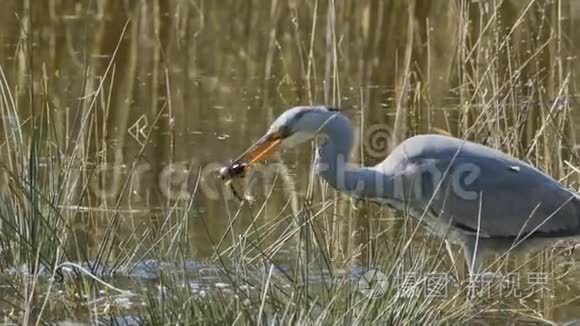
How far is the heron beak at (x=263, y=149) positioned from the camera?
5.12 meters

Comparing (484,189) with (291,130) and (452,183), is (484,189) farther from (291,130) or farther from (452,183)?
(291,130)

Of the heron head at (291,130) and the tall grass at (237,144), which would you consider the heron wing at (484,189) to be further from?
the heron head at (291,130)

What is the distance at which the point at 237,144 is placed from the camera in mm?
6965

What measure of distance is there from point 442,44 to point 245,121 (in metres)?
2.04

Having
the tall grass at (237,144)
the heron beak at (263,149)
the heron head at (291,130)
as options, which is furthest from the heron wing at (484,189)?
the heron beak at (263,149)

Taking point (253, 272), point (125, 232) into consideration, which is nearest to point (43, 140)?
point (125, 232)

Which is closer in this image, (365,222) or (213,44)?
(365,222)

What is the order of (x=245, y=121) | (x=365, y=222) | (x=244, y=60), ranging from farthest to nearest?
1. (x=244, y=60)
2. (x=245, y=121)
3. (x=365, y=222)

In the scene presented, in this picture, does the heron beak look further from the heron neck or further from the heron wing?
the heron wing

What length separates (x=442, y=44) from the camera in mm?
9039

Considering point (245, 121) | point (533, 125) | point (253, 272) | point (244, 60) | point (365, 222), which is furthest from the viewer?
point (244, 60)

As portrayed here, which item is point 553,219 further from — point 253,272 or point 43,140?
point 43,140

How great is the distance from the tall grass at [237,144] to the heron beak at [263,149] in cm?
19

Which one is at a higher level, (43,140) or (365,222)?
(43,140)
